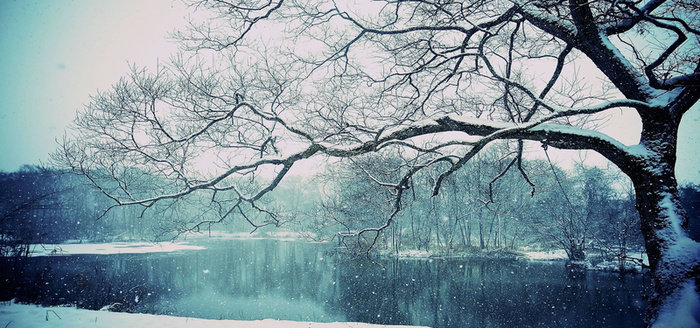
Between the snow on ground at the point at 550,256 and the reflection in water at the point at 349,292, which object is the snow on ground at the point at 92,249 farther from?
the snow on ground at the point at 550,256

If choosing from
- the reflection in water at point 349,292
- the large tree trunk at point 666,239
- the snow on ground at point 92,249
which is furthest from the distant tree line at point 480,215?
the large tree trunk at point 666,239

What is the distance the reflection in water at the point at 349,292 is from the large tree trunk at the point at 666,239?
5.59 m

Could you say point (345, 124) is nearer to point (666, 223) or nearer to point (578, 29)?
point (578, 29)

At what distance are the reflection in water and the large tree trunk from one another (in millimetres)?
5592

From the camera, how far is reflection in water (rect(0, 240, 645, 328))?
11.0 meters

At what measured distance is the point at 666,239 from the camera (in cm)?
306

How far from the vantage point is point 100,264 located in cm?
2048

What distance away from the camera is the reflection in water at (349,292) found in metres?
11.0

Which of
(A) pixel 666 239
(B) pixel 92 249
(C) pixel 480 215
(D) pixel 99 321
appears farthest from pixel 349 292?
(B) pixel 92 249

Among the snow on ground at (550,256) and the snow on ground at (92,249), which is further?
the snow on ground at (92,249)

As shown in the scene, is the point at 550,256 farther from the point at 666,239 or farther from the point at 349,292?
the point at 666,239

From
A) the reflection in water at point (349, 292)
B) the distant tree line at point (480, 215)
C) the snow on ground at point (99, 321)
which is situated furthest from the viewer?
the distant tree line at point (480, 215)

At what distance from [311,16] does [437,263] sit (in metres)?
21.9

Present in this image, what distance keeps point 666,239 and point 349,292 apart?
1292 centimetres
